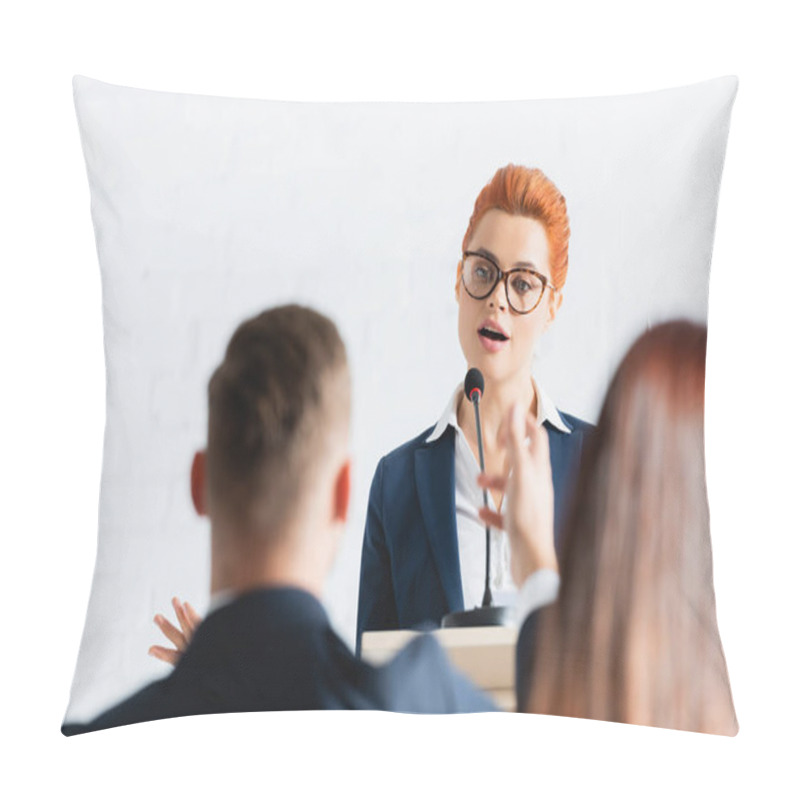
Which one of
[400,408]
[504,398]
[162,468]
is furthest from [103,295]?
[504,398]

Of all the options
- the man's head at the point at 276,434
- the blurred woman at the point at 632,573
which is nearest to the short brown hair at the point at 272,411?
the man's head at the point at 276,434

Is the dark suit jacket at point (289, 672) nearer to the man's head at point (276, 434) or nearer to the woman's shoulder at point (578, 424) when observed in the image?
the man's head at point (276, 434)

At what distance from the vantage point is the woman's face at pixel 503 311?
2006mm

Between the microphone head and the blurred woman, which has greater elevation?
the microphone head

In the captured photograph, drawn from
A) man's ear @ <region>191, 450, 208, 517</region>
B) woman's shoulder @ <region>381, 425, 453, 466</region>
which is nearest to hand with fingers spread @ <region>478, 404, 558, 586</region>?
woman's shoulder @ <region>381, 425, 453, 466</region>

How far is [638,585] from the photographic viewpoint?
1957 millimetres

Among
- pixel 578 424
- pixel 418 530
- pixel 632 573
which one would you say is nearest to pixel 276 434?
pixel 418 530

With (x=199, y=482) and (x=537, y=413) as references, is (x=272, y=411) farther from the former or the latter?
(x=537, y=413)

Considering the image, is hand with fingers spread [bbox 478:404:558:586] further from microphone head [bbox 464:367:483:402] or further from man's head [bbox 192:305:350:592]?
→ man's head [bbox 192:305:350:592]

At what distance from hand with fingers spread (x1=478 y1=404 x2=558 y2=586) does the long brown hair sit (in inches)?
1.7

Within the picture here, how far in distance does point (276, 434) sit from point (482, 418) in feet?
1.19

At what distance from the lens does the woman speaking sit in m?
1.99

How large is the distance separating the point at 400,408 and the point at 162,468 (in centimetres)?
43

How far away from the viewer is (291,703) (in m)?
1.97
